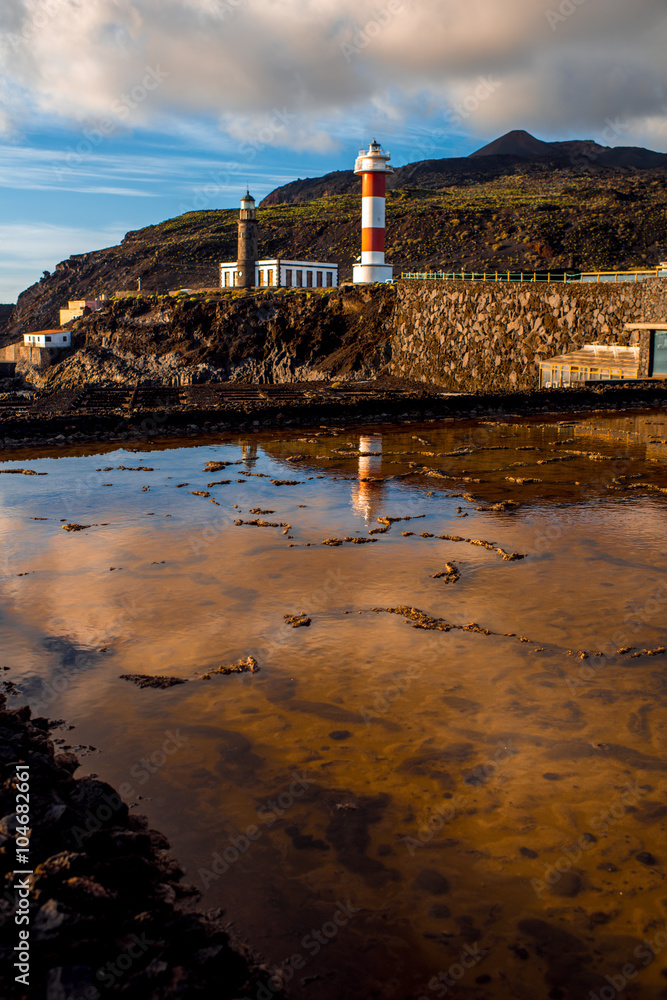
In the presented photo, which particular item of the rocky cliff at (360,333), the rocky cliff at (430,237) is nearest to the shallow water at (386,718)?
the rocky cliff at (360,333)

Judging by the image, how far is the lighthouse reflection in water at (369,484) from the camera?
1544 cm

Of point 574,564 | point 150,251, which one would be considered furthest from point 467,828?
point 150,251

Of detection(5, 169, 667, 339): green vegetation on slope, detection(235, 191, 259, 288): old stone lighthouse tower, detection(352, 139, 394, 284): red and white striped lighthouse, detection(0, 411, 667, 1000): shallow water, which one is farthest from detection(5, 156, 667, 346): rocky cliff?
detection(0, 411, 667, 1000): shallow water

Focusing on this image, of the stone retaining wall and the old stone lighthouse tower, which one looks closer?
the stone retaining wall

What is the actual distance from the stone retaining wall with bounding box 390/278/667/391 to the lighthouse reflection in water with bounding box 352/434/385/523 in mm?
16496

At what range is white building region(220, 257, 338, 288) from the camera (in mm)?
67938

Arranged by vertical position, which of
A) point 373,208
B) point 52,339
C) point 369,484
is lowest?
point 369,484

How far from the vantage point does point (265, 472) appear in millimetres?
19641

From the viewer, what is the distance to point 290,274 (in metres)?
68.2

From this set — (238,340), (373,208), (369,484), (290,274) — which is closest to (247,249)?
(290,274)

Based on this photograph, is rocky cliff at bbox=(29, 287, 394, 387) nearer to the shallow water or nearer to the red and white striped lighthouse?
the red and white striped lighthouse

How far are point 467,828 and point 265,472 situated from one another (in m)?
14.7

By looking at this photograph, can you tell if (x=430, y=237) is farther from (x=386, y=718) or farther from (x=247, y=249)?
(x=386, y=718)

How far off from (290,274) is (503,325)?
32.9 m
